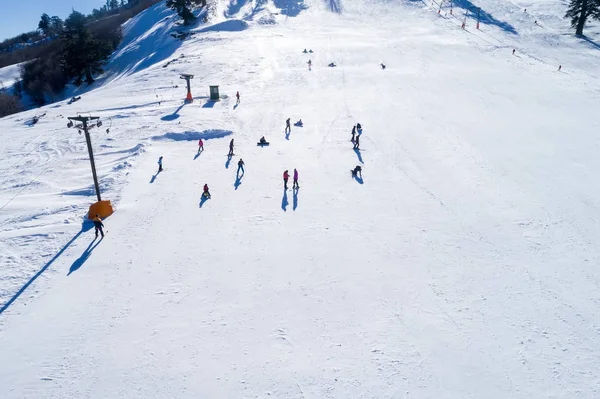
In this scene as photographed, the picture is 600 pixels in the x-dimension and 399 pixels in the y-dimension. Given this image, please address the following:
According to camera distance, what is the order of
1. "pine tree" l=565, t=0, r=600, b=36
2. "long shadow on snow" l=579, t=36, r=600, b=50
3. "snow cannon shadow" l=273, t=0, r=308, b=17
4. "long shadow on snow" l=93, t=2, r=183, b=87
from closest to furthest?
"long shadow on snow" l=579, t=36, r=600, b=50 → "pine tree" l=565, t=0, r=600, b=36 → "long shadow on snow" l=93, t=2, r=183, b=87 → "snow cannon shadow" l=273, t=0, r=308, b=17

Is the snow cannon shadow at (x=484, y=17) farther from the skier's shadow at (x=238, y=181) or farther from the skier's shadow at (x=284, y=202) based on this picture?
the skier's shadow at (x=284, y=202)

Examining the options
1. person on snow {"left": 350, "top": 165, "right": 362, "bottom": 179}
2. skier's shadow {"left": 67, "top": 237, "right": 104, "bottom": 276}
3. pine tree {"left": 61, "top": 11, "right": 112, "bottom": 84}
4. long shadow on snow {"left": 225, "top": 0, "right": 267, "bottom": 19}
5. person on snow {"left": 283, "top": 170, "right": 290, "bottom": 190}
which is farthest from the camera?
long shadow on snow {"left": 225, "top": 0, "right": 267, "bottom": 19}

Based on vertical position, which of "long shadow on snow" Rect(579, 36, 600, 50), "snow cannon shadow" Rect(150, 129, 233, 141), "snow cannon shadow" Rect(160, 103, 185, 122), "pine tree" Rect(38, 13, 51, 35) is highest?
"pine tree" Rect(38, 13, 51, 35)

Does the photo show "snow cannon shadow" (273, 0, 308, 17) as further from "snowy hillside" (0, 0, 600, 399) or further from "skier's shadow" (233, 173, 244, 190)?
"skier's shadow" (233, 173, 244, 190)

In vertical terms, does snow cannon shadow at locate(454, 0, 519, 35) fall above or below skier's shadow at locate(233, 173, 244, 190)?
above

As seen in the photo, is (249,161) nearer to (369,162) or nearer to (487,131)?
(369,162)

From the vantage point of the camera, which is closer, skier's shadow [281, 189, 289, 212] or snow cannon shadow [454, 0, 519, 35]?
skier's shadow [281, 189, 289, 212]

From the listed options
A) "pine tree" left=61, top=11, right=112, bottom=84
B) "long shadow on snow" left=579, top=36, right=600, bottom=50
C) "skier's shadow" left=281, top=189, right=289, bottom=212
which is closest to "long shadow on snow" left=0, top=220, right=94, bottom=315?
"skier's shadow" left=281, top=189, right=289, bottom=212
